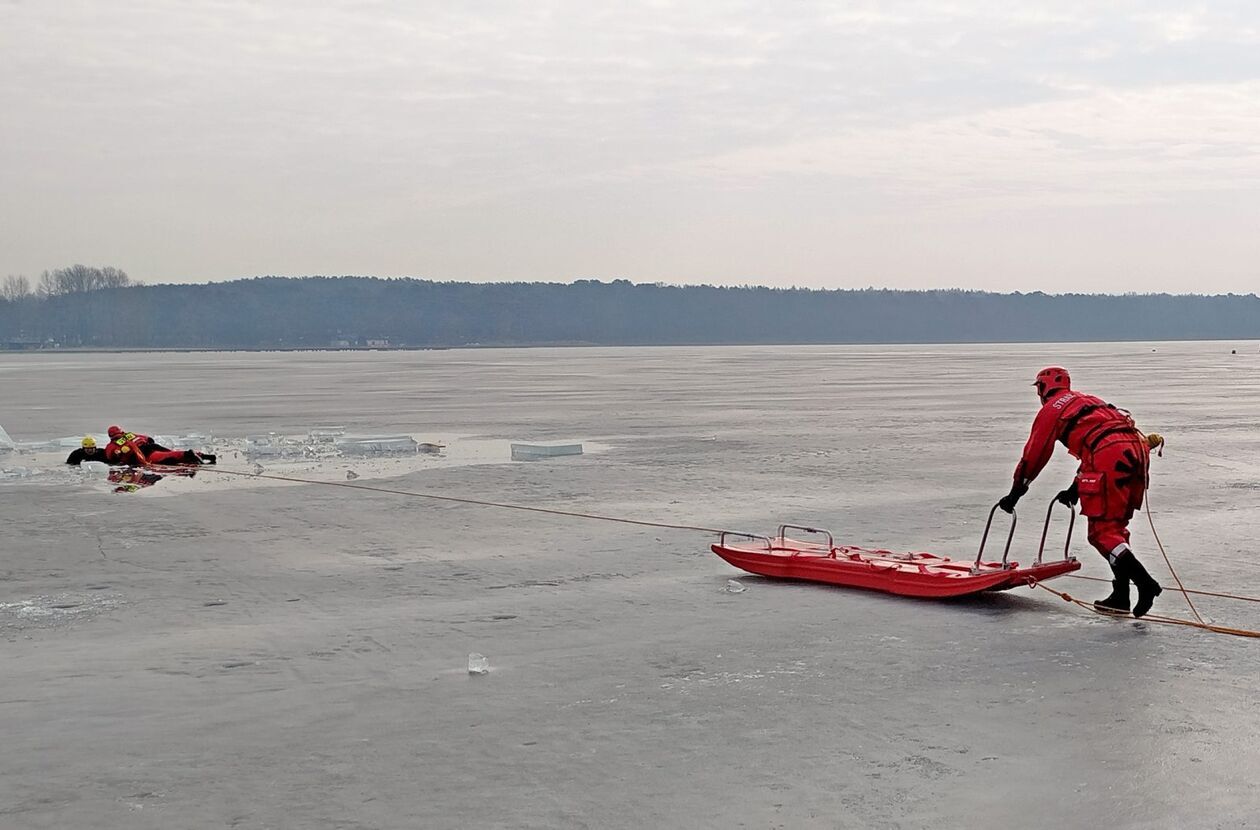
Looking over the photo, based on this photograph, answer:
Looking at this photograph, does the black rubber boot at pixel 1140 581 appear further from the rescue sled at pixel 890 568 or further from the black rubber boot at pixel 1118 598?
the rescue sled at pixel 890 568

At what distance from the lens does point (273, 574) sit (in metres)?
10.5

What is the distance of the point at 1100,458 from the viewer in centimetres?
865

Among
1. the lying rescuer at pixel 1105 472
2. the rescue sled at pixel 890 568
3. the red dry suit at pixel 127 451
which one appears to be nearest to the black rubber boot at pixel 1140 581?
the lying rescuer at pixel 1105 472

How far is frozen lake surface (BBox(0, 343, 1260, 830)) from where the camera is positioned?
534 cm

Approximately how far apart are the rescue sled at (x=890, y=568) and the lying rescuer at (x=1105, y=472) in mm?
219

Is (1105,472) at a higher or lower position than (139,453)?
higher

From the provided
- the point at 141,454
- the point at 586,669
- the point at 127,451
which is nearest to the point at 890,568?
the point at 586,669

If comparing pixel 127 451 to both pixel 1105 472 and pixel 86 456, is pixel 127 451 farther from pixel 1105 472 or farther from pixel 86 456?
pixel 1105 472

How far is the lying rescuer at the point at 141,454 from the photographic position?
18.9 metres

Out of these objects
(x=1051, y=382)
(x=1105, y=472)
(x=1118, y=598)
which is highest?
(x=1051, y=382)

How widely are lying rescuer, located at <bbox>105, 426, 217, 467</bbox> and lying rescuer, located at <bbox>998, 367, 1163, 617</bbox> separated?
1329 cm

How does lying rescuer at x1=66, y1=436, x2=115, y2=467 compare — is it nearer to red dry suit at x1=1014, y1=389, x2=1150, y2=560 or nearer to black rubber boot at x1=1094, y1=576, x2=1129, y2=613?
red dry suit at x1=1014, y1=389, x2=1150, y2=560

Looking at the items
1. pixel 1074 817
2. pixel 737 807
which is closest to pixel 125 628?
pixel 737 807

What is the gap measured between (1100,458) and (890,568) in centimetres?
164
